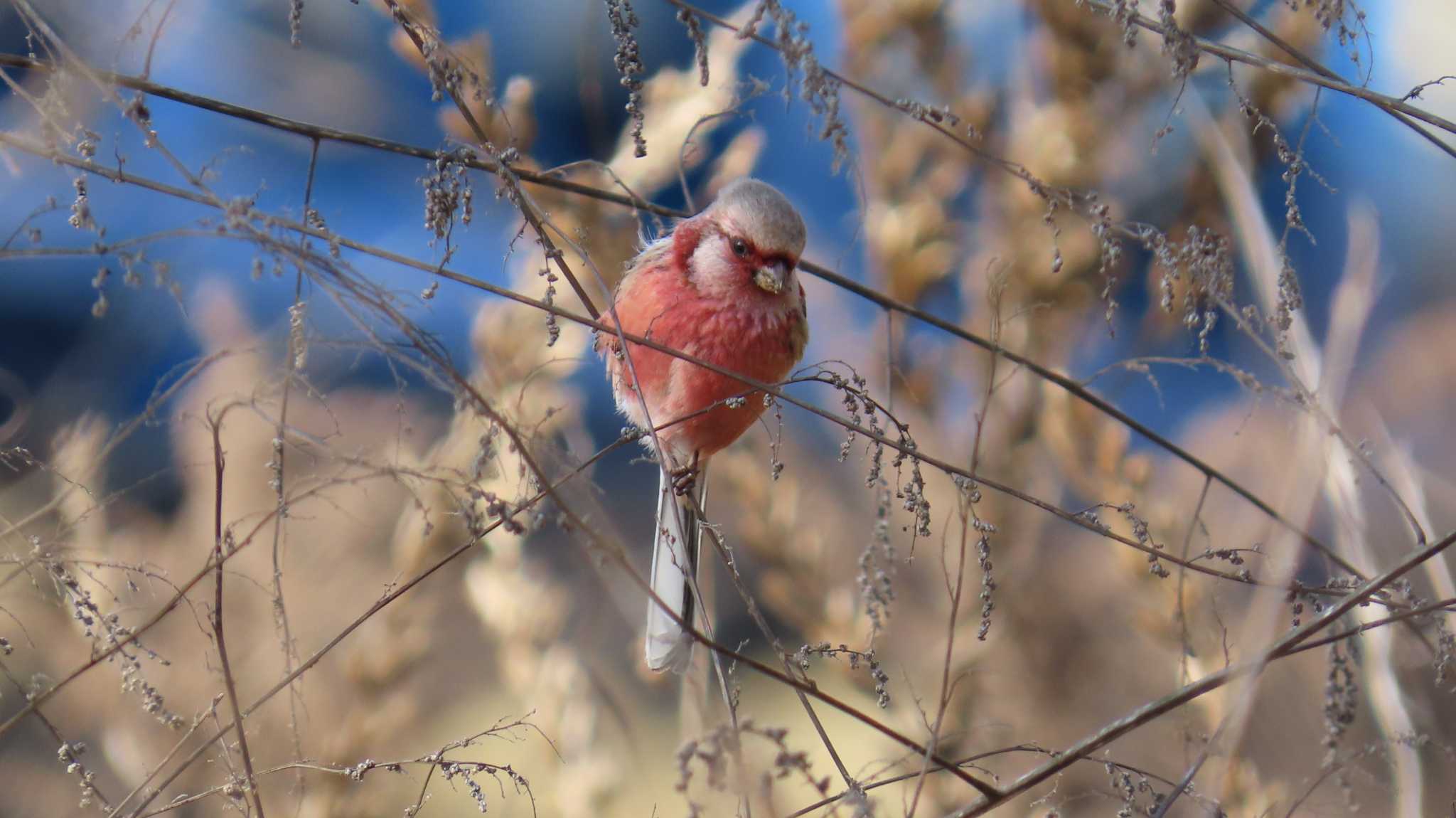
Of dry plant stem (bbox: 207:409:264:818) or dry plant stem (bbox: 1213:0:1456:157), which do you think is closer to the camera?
dry plant stem (bbox: 207:409:264:818)

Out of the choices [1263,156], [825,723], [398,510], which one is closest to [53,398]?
[398,510]

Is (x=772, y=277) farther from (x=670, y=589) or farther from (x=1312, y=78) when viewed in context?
(x=1312, y=78)

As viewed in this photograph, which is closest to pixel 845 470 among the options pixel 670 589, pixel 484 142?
pixel 670 589

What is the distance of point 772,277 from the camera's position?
4.84 feet

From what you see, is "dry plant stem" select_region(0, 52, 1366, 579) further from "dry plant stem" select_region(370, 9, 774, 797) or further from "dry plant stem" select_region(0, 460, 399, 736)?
"dry plant stem" select_region(0, 460, 399, 736)

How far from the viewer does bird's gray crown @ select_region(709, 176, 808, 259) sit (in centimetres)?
146

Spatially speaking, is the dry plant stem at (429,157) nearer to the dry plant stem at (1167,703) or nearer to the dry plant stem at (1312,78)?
the dry plant stem at (1167,703)

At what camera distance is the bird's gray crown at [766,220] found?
1.46m

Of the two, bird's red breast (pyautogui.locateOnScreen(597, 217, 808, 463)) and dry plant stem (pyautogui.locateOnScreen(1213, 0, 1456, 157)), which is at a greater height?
bird's red breast (pyautogui.locateOnScreen(597, 217, 808, 463))

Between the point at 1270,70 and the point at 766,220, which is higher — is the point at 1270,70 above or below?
below

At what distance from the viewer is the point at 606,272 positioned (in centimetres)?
197

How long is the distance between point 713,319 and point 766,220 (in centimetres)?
16

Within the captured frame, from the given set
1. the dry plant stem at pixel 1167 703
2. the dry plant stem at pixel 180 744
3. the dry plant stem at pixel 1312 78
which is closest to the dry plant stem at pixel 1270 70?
the dry plant stem at pixel 1312 78

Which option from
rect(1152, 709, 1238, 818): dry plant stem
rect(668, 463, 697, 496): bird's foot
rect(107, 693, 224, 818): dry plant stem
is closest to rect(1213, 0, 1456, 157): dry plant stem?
rect(1152, 709, 1238, 818): dry plant stem
